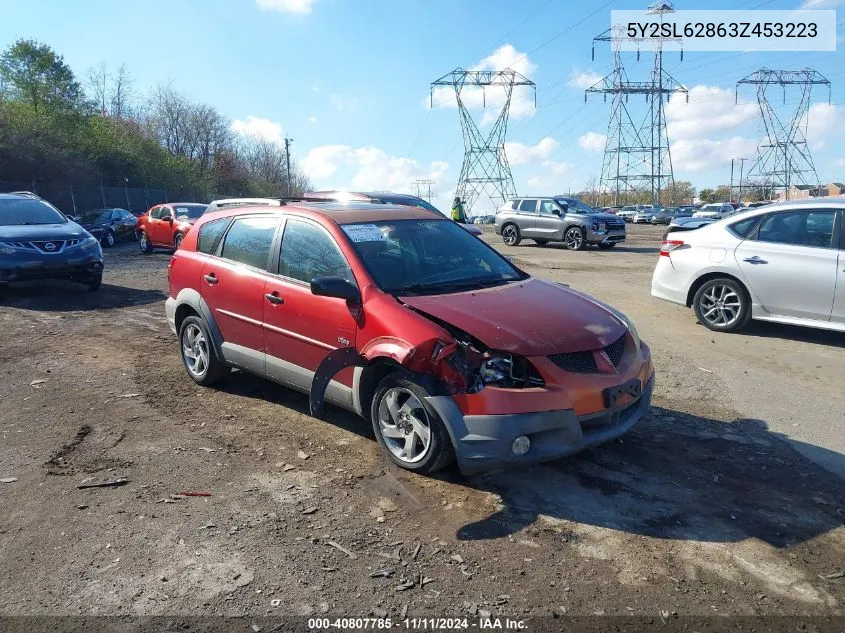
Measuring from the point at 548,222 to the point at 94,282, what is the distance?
15461 mm

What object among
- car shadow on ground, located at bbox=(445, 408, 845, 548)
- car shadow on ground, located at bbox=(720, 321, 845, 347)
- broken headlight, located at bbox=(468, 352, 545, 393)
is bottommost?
car shadow on ground, located at bbox=(445, 408, 845, 548)

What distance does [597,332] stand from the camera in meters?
4.06

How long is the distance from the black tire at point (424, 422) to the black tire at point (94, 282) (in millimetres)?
8813

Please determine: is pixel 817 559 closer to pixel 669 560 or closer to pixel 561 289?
pixel 669 560

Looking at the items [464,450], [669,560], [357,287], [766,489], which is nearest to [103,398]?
[357,287]

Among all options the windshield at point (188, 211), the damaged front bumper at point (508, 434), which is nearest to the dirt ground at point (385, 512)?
the damaged front bumper at point (508, 434)

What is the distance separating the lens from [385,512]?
3.61m

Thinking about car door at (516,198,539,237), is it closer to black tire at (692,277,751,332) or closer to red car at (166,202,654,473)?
black tire at (692,277,751,332)

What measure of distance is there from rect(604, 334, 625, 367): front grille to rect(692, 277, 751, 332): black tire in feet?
15.0

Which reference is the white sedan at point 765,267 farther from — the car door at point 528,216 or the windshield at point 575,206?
the car door at point 528,216

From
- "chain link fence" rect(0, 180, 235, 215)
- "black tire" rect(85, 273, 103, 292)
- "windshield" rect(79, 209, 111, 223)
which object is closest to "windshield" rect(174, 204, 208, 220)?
"windshield" rect(79, 209, 111, 223)

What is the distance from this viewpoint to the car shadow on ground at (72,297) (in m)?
10.1

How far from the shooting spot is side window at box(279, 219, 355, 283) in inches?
181

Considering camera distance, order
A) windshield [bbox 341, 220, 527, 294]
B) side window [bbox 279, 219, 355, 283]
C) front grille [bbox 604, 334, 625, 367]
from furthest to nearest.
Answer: side window [bbox 279, 219, 355, 283] < windshield [bbox 341, 220, 527, 294] < front grille [bbox 604, 334, 625, 367]
